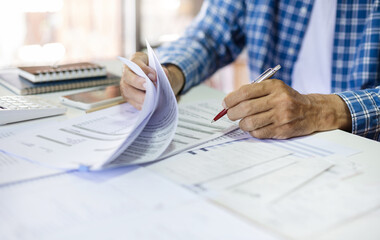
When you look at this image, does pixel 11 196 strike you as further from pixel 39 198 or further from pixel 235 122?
pixel 235 122

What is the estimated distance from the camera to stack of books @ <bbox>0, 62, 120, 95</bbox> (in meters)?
0.94

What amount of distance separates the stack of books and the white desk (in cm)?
2

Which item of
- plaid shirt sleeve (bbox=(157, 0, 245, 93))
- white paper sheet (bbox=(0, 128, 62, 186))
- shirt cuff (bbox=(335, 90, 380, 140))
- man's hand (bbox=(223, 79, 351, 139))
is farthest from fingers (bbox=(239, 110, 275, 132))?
plaid shirt sleeve (bbox=(157, 0, 245, 93))

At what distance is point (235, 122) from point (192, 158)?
20 cm

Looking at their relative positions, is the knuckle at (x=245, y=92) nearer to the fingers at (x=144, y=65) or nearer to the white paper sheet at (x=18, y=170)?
the fingers at (x=144, y=65)

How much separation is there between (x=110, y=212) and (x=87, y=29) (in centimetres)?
275

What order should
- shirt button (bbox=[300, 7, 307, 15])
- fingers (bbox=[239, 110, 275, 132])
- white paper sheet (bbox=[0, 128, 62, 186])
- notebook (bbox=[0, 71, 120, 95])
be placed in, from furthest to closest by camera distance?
shirt button (bbox=[300, 7, 307, 15])
notebook (bbox=[0, 71, 120, 95])
fingers (bbox=[239, 110, 275, 132])
white paper sheet (bbox=[0, 128, 62, 186])

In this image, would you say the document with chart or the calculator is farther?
the calculator

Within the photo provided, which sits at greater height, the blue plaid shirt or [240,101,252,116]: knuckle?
the blue plaid shirt

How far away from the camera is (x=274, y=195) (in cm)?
50

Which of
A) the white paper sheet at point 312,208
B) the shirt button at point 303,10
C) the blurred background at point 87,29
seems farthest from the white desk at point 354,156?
the blurred background at point 87,29

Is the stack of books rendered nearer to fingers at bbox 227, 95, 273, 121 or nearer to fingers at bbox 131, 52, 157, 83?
fingers at bbox 131, 52, 157, 83

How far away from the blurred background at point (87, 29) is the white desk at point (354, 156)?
6.08ft

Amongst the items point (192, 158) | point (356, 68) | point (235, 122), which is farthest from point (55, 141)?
point (356, 68)
